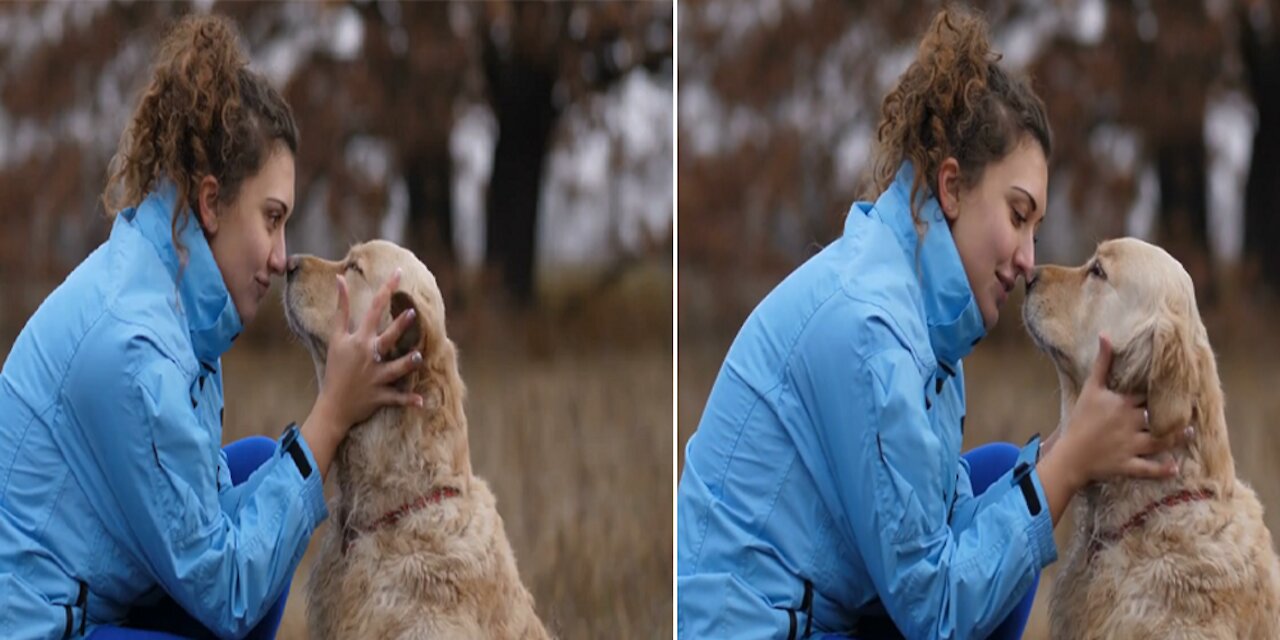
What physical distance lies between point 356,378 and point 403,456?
0.20m

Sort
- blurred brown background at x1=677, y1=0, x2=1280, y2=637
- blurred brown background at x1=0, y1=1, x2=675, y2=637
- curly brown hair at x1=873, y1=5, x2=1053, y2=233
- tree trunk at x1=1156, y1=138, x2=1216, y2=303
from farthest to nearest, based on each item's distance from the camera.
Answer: tree trunk at x1=1156, y1=138, x2=1216, y2=303
blurred brown background at x1=677, y1=0, x2=1280, y2=637
blurred brown background at x1=0, y1=1, x2=675, y2=637
curly brown hair at x1=873, y1=5, x2=1053, y2=233

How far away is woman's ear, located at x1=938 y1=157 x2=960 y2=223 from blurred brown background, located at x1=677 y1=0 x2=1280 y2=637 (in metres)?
2.25

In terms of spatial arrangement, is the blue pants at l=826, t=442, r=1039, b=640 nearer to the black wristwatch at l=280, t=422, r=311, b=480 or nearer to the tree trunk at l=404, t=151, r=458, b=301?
the black wristwatch at l=280, t=422, r=311, b=480

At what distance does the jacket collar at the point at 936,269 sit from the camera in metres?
2.98

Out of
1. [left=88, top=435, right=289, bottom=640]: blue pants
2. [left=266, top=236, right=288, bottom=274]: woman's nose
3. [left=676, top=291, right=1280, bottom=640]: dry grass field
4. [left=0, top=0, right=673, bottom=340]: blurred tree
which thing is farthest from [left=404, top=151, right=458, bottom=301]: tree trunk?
[left=266, top=236, right=288, bottom=274]: woman's nose

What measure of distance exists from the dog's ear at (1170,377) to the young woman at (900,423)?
1.5 inches

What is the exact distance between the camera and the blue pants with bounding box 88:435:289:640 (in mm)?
2885

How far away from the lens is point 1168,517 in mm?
2949

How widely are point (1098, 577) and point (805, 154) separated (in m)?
4.79

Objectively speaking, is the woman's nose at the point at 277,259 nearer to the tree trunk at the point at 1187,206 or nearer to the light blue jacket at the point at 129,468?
the light blue jacket at the point at 129,468

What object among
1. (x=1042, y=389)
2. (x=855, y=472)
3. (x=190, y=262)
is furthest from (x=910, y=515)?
(x=1042, y=389)

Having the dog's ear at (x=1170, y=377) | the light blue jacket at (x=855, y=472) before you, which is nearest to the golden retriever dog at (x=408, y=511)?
the light blue jacket at (x=855, y=472)

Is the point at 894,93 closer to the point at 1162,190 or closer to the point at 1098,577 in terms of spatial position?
the point at 1098,577

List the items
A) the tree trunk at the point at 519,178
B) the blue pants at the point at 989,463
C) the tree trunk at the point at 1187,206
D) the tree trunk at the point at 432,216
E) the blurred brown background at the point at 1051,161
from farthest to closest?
1. the tree trunk at the point at 1187,206
2. the tree trunk at the point at 432,216
3. the tree trunk at the point at 519,178
4. the blurred brown background at the point at 1051,161
5. the blue pants at the point at 989,463
